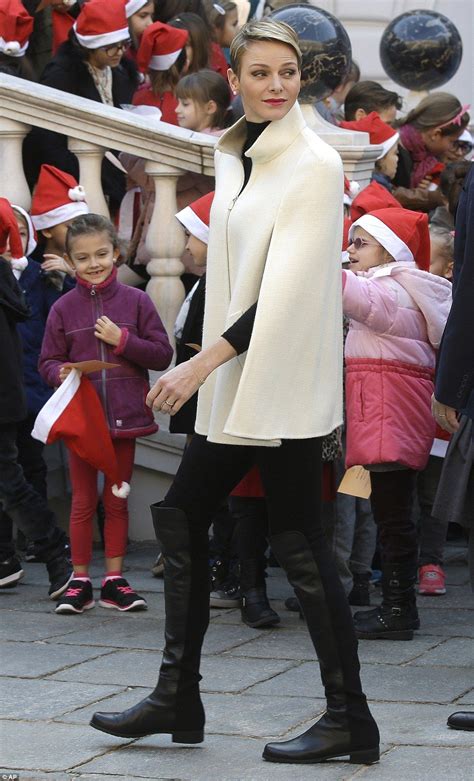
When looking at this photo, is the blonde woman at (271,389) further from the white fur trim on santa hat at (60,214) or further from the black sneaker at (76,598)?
the white fur trim on santa hat at (60,214)

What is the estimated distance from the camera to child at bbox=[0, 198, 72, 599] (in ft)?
20.0

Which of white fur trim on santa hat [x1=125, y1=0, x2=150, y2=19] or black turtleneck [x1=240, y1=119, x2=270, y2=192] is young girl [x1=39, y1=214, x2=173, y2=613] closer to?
black turtleneck [x1=240, y1=119, x2=270, y2=192]

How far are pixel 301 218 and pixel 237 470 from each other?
0.68 meters

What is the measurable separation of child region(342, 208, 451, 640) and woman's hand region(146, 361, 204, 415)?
1.75m

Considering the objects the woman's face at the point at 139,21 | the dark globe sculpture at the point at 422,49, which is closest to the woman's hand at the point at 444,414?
the woman's face at the point at 139,21

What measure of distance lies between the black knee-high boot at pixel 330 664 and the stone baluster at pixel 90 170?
3292mm

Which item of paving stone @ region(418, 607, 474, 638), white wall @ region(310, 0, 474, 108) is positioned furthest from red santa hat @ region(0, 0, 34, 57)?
white wall @ region(310, 0, 474, 108)

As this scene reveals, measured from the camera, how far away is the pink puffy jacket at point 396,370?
5.52 m

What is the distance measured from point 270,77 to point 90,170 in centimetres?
309

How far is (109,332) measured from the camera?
6.03m

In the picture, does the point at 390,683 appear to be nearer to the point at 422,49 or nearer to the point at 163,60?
the point at 163,60

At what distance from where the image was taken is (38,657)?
5254 mm

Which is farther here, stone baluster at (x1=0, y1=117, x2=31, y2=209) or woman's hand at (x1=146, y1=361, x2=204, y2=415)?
stone baluster at (x1=0, y1=117, x2=31, y2=209)

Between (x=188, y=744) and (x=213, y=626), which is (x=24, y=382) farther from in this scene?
(x=188, y=744)
